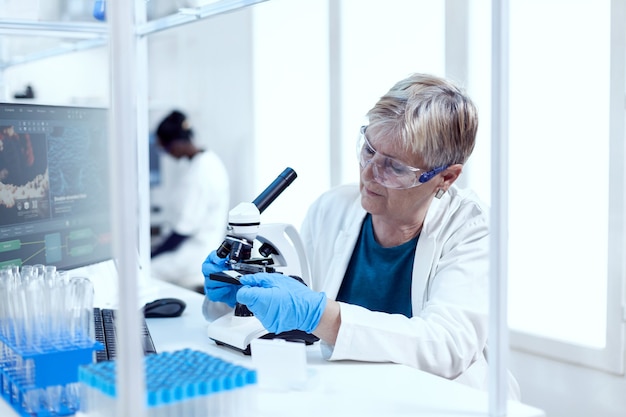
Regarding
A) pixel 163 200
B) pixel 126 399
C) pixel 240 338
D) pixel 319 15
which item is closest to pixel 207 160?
pixel 319 15

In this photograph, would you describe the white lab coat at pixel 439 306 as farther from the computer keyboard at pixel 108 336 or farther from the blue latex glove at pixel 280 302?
the computer keyboard at pixel 108 336

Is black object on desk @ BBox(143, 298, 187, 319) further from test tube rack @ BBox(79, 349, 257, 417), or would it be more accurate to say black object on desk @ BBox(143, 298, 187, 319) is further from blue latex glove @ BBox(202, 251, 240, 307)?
test tube rack @ BBox(79, 349, 257, 417)

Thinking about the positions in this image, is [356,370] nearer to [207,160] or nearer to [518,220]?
[518,220]

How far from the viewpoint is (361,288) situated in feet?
6.17

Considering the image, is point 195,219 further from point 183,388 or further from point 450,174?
point 183,388

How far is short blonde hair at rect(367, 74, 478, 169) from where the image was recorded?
1.67 meters

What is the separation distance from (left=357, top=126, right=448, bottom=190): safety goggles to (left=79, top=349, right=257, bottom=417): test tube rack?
2.68ft

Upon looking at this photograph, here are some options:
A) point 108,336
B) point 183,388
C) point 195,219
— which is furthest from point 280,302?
point 195,219

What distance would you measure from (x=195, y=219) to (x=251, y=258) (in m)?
2.79

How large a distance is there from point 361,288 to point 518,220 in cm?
101

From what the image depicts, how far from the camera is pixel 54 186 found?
5.41 ft

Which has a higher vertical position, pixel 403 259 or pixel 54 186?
pixel 54 186

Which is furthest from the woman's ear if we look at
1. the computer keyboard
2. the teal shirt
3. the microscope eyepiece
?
the computer keyboard

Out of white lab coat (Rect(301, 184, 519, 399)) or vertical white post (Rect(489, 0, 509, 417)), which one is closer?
vertical white post (Rect(489, 0, 509, 417))
